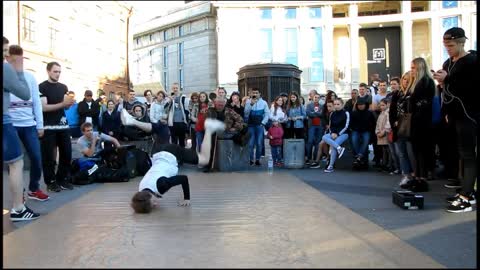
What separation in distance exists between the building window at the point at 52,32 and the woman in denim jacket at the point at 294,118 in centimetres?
2713

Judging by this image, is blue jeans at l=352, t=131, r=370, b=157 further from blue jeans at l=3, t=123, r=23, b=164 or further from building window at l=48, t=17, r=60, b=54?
building window at l=48, t=17, r=60, b=54

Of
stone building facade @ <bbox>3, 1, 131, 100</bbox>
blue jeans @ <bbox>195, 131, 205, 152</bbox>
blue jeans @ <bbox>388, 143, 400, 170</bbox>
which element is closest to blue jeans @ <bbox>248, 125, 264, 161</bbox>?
blue jeans @ <bbox>195, 131, 205, 152</bbox>

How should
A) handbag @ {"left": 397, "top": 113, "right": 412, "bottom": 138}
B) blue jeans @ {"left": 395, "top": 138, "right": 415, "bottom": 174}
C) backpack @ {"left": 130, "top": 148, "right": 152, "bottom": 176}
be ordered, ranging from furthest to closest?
backpack @ {"left": 130, "top": 148, "right": 152, "bottom": 176} < blue jeans @ {"left": 395, "top": 138, "right": 415, "bottom": 174} < handbag @ {"left": 397, "top": 113, "right": 412, "bottom": 138}

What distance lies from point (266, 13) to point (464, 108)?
48.2 m

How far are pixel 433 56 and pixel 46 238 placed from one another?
5065cm

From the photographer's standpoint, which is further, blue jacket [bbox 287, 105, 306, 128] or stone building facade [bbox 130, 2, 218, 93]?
stone building facade [bbox 130, 2, 218, 93]

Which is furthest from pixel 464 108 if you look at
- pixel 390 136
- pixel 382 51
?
pixel 382 51

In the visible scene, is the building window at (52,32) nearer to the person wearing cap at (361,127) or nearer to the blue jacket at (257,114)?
the blue jacket at (257,114)

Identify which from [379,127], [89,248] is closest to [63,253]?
[89,248]

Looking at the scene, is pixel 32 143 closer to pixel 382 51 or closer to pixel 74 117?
pixel 74 117

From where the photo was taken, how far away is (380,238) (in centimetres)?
430

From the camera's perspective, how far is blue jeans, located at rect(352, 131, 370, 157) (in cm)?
1039

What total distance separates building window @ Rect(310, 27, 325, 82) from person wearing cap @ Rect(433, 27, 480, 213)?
4553cm

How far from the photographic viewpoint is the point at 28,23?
31.3 metres
